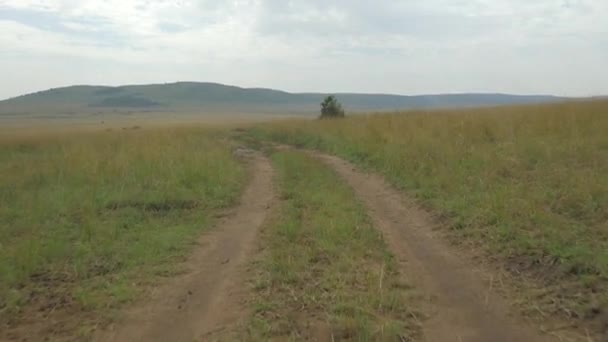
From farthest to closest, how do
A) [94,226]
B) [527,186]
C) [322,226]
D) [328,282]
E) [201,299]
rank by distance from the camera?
[527,186], [94,226], [322,226], [328,282], [201,299]

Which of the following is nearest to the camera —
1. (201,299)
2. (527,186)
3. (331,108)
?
(201,299)

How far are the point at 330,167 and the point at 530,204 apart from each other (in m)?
6.41

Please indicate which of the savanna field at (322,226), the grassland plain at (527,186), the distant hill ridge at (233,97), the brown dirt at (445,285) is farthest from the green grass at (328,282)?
the distant hill ridge at (233,97)

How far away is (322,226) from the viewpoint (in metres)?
6.55

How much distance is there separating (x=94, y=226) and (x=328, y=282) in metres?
3.91

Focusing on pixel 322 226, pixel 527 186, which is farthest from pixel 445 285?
pixel 527 186

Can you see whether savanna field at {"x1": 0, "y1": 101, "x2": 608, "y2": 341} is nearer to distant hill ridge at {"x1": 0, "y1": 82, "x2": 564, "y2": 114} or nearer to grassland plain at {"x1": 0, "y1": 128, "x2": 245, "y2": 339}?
grassland plain at {"x1": 0, "y1": 128, "x2": 245, "y2": 339}

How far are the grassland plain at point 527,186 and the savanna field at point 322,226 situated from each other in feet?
0.08

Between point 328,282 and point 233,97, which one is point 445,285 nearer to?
point 328,282

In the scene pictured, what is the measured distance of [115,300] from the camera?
15.1 ft

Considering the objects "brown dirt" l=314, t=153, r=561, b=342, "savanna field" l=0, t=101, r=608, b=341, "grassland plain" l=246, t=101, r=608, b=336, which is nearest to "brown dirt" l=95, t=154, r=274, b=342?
"savanna field" l=0, t=101, r=608, b=341

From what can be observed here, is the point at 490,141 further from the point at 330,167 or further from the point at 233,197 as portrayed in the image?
the point at 233,197

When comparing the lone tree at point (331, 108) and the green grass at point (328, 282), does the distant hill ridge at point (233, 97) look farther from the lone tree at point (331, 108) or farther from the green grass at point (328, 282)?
the green grass at point (328, 282)

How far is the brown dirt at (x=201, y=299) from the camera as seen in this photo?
3994mm
